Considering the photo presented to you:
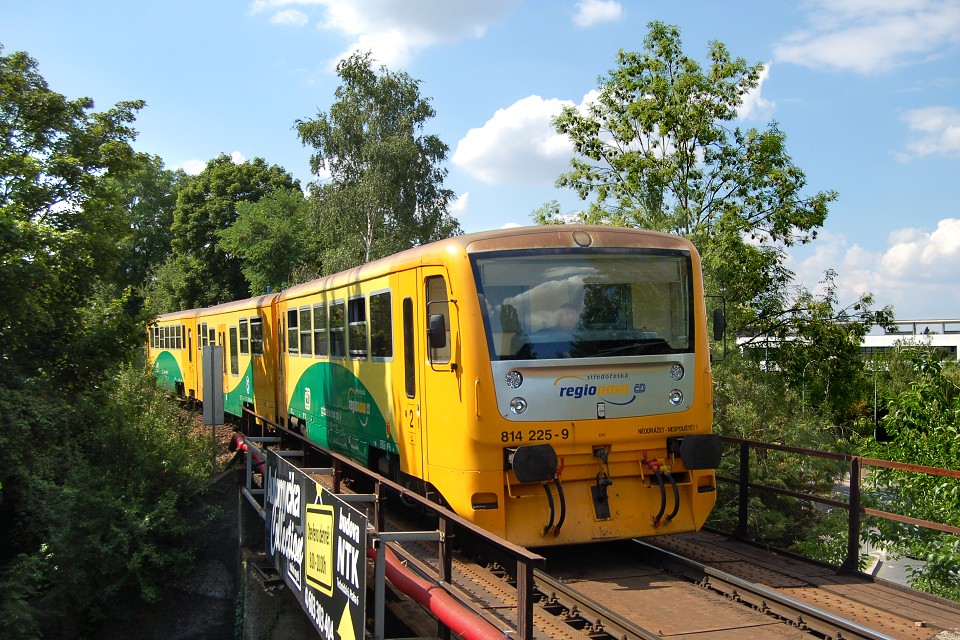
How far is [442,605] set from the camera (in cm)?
559

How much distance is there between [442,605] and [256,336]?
11.8m

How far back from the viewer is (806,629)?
5.59 metres

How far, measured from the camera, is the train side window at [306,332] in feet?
40.9

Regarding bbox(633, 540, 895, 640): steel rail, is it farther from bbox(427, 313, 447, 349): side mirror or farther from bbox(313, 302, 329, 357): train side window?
bbox(313, 302, 329, 357): train side window

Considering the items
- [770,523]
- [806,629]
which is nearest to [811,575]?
[806,629]

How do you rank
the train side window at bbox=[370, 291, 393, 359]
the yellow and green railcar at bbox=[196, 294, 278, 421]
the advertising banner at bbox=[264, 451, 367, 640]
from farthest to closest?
the yellow and green railcar at bbox=[196, 294, 278, 421], the train side window at bbox=[370, 291, 393, 359], the advertising banner at bbox=[264, 451, 367, 640]

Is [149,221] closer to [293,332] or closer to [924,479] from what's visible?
[293,332]

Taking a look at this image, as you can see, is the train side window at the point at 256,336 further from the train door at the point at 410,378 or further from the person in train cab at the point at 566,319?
the person in train cab at the point at 566,319

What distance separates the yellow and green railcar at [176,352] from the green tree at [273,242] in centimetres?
954

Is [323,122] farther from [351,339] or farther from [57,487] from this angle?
[351,339]

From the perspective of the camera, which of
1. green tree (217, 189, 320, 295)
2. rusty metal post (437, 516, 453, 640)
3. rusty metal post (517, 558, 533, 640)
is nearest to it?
rusty metal post (517, 558, 533, 640)

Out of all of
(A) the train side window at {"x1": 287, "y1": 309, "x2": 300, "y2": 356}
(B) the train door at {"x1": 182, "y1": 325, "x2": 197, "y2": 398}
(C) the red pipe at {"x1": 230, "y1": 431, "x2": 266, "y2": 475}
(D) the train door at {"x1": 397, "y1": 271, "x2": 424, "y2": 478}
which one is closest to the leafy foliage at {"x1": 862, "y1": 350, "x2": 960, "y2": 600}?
(D) the train door at {"x1": 397, "y1": 271, "x2": 424, "y2": 478}

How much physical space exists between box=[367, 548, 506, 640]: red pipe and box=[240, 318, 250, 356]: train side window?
11.3 metres

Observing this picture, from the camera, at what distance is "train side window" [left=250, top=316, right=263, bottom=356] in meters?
16.1
